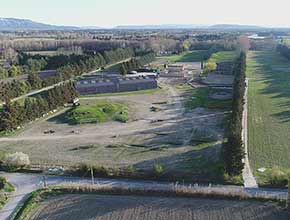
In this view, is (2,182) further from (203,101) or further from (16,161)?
(203,101)

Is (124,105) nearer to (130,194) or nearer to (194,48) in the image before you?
(130,194)

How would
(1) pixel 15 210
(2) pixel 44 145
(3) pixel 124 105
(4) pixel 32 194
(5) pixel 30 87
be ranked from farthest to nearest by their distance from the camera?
(5) pixel 30 87 → (3) pixel 124 105 → (2) pixel 44 145 → (4) pixel 32 194 → (1) pixel 15 210

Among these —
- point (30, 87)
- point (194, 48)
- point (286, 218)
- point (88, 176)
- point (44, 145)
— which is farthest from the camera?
point (194, 48)

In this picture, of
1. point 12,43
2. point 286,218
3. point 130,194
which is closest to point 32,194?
point 130,194

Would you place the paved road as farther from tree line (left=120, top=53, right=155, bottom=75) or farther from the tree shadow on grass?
tree line (left=120, top=53, right=155, bottom=75)

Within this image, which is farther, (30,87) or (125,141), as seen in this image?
(30,87)

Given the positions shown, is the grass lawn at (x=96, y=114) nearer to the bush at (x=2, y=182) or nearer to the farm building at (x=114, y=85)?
the farm building at (x=114, y=85)

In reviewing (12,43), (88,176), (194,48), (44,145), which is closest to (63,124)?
(44,145)
